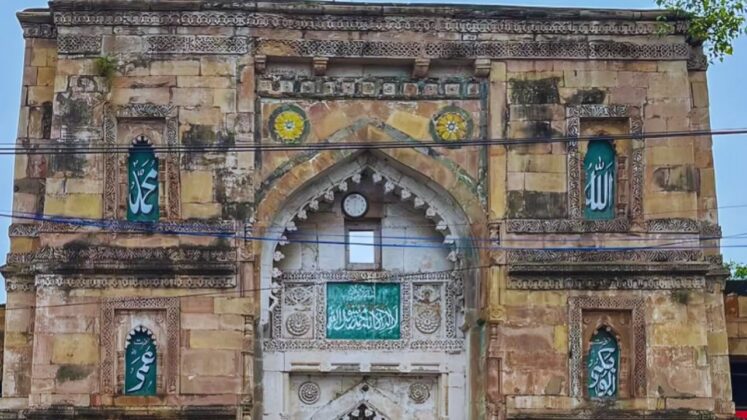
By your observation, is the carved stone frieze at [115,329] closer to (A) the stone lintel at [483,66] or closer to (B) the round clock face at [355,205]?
(B) the round clock face at [355,205]

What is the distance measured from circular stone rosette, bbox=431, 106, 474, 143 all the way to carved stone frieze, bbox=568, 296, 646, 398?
2.04 metres

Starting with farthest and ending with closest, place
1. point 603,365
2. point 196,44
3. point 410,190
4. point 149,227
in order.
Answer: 1. point 410,190
2. point 196,44
3. point 603,365
4. point 149,227

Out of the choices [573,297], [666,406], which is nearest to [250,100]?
[573,297]

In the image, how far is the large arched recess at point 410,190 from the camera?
1748 centimetres

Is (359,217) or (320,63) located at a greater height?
(320,63)

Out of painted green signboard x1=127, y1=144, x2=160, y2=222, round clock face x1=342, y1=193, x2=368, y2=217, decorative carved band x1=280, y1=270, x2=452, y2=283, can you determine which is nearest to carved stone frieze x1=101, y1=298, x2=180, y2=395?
painted green signboard x1=127, y1=144, x2=160, y2=222

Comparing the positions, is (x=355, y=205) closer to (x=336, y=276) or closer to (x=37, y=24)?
(x=336, y=276)

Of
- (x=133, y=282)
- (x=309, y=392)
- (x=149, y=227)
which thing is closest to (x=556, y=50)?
(x=309, y=392)

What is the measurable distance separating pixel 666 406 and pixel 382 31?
474 cm

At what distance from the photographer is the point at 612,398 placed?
56.3 ft

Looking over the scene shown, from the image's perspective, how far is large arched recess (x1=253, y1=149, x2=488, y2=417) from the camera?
17.5 m

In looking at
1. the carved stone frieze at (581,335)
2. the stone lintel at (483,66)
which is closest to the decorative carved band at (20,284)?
the stone lintel at (483,66)

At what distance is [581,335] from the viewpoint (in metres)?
17.2

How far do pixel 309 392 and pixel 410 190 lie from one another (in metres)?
2.35
